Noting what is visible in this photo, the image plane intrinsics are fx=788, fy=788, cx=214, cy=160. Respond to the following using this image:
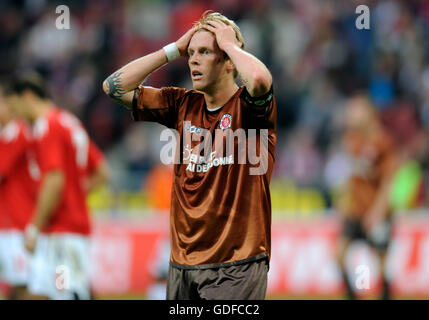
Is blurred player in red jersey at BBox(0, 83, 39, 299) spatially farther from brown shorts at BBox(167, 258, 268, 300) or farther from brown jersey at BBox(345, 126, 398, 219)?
brown jersey at BBox(345, 126, 398, 219)

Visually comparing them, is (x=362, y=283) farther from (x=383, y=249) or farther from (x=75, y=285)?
(x=75, y=285)

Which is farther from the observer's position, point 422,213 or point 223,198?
point 422,213

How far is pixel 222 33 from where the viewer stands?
4.73 m

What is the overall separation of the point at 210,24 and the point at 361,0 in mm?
11131

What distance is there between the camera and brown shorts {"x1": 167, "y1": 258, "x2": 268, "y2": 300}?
4.61 metres

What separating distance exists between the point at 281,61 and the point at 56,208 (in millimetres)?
8601

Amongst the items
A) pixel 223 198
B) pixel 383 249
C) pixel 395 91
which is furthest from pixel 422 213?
pixel 223 198

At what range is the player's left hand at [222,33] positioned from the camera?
468 cm

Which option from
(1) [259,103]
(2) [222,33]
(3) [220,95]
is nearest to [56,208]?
(3) [220,95]

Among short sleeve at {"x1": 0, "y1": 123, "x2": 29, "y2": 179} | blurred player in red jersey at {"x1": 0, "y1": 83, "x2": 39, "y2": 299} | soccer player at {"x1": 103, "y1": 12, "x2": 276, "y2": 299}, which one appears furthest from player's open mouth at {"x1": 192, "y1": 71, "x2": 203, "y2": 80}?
short sleeve at {"x1": 0, "y1": 123, "x2": 29, "y2": 179}

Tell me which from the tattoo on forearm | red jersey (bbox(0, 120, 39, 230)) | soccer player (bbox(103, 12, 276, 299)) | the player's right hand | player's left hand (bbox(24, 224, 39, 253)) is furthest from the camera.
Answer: red jersey (bbox(0, 120, 39, 230))

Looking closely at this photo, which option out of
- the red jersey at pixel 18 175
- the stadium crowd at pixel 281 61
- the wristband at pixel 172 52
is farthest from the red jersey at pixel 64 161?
the stadium crowd at pixel 281 61

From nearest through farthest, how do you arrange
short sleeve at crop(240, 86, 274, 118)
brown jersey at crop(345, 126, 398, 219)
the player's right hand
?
short sleeve at crop(240, 86, 274, 118) → the player's right hand → brown jersey at crop(345, 126, 398, 219)

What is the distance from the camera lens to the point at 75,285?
7.17 meters
